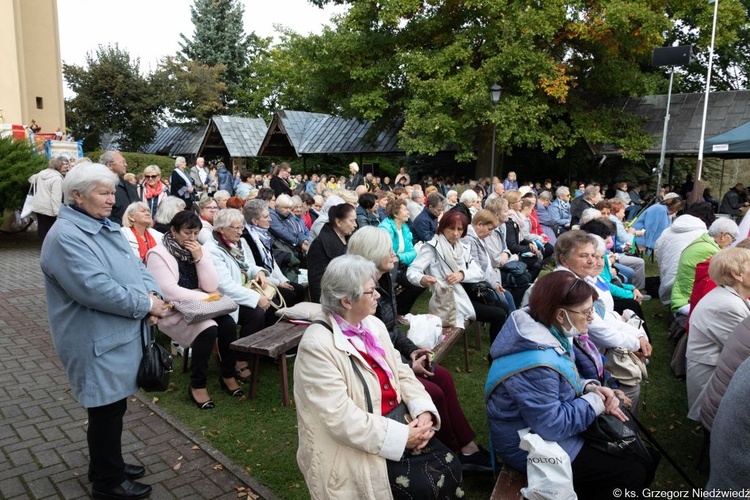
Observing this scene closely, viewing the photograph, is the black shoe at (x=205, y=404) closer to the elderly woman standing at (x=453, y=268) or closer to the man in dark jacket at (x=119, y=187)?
the elderly woman standing at (x=453, y=268)

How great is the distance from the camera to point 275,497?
3215 millimetres

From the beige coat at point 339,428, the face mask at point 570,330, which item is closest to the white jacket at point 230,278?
the beige coat at point 339,428

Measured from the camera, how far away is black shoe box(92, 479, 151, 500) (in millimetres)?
3092

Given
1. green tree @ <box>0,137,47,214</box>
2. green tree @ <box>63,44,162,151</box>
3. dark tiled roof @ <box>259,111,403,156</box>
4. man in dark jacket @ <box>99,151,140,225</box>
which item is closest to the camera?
man in dark jacket @ <box>99,151,140,225</box>

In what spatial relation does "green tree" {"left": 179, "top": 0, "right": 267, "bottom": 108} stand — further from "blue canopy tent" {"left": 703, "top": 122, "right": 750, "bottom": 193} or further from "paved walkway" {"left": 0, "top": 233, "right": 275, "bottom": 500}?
"paved walkway" {"left": 0, "top": 233, "right": 275, "bottom": 500}

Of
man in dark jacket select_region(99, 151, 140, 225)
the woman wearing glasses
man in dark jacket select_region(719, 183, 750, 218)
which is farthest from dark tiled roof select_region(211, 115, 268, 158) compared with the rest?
the woman wearing glasses

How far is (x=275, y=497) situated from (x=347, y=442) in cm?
117

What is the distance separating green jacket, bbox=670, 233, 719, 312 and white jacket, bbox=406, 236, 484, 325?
2.07 metres

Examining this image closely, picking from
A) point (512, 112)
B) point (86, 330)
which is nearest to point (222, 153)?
point (512, 112)

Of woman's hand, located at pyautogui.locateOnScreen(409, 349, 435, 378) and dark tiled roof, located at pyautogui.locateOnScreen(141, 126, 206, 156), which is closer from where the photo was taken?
woman's hand, located at pyautogui.locateOnScreen(409, 349, 435, 378)

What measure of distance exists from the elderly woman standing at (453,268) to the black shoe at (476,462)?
182 cm

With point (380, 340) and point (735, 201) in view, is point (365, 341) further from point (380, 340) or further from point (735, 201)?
point (735, 201)

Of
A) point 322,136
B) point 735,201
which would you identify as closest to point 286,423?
point 735,201

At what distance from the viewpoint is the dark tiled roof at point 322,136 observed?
22.9m
